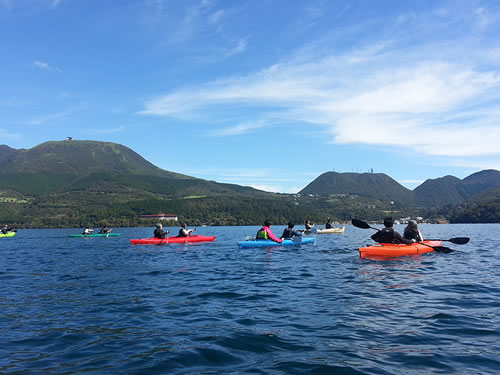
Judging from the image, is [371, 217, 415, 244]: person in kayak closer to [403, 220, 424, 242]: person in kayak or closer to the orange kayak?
the orange kayak

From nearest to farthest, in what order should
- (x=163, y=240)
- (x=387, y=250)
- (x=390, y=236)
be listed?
(x=387, y=250) < (x=390, y=236) < (x=163, y=240)

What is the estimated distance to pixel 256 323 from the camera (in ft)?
31.6

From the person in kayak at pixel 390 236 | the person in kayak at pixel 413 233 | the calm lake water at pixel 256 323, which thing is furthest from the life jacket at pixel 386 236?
the calm lake water at pixel 256 323

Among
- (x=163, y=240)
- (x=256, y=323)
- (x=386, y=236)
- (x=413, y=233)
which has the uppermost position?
(x=413, y=233)

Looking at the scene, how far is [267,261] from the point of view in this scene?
23484 mm

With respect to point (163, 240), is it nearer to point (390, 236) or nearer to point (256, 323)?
point (390, 236)

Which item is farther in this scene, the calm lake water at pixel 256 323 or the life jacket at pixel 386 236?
the life jacket at pixel 386 236

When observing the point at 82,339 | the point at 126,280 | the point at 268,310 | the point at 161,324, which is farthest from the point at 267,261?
the point at 82,339

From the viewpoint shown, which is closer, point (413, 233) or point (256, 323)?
point (256, 323)

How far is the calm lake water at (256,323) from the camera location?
23.2 feet

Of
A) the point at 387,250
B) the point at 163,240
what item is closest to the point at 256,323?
the point at 387,250

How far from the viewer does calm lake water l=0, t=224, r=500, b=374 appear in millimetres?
7062

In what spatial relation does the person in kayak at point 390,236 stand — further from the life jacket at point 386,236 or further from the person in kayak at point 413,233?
the person in kayak at point 413,233

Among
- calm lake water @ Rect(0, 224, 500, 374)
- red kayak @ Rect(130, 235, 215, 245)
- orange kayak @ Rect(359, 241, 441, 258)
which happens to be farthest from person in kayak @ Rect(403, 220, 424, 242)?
red kayak @ Rect(130, 235, 215, 245)
